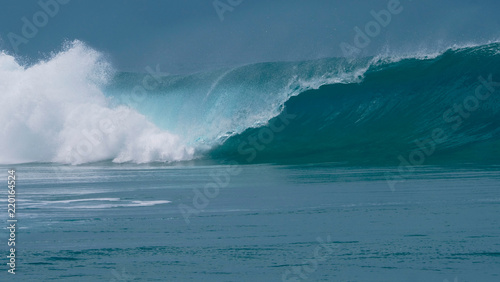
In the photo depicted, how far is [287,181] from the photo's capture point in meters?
17.4

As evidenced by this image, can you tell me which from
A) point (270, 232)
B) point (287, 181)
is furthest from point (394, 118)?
point (270, 232)

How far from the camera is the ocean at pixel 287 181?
28.0ft

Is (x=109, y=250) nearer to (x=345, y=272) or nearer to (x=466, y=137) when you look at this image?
(x=345, y=272)

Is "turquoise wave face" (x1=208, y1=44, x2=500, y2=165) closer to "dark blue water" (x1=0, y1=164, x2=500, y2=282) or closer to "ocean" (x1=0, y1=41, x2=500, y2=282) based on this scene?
"ocean" (x1=0, y1=41, x2=500, y2=282)

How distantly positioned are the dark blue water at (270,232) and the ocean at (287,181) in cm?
3

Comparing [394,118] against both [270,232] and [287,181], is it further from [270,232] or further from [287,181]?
[270,232]

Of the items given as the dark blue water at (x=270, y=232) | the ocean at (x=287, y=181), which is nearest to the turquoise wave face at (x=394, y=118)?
the ocean at (x=287, y=181)

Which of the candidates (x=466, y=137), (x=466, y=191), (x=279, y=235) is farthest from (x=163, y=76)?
(x=279, y=235)

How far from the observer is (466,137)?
81.1 ft

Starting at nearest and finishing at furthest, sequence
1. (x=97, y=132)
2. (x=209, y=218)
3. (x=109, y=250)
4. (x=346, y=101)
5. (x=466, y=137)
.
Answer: (x=109, y=250) < (x=209, y=218) < (x=466, y=137) < (x=346, y=101) < (x=97, y=132)

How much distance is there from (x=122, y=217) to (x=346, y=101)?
1847 centimetres

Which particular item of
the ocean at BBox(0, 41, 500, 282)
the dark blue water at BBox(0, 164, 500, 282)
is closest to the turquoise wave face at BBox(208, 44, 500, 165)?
the ocean at BBox(0, 41, 500, 282)

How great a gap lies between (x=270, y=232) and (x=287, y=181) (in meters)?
7.24

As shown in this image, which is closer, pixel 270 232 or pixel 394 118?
pixel 270 232
